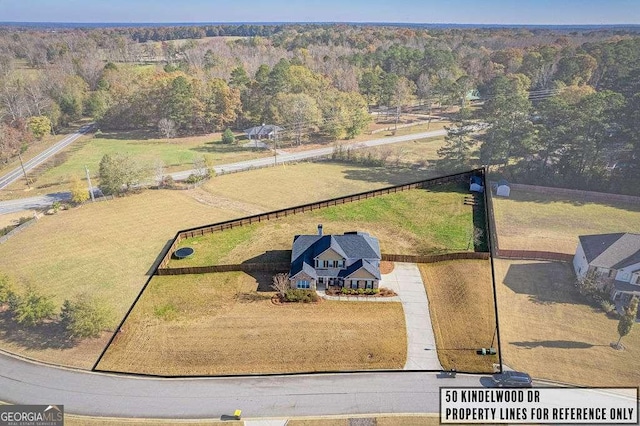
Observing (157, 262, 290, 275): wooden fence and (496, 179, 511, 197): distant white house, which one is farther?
(496, 179, 511, 197): distant white house

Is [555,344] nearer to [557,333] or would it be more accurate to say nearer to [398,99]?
[557,333]

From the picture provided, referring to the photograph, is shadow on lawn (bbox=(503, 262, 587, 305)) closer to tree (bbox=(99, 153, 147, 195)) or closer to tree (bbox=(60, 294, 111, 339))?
tree (bbox=(60, 294, 111, 339))

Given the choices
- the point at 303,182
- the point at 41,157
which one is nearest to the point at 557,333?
the point at 303,182

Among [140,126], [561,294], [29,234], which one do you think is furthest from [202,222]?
[140,126]

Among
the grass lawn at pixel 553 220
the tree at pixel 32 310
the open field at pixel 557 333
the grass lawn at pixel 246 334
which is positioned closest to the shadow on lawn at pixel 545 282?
the open field at pixel 557 333

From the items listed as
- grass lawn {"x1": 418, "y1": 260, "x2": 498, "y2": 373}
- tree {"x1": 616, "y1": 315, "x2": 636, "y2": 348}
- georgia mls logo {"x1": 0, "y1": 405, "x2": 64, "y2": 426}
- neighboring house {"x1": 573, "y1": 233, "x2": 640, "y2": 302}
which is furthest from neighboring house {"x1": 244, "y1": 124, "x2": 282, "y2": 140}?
tree {"x1": 616, "y1": 315, "x2": 636, "y2": 348}

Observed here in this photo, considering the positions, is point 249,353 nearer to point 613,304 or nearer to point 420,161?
point 613,304
